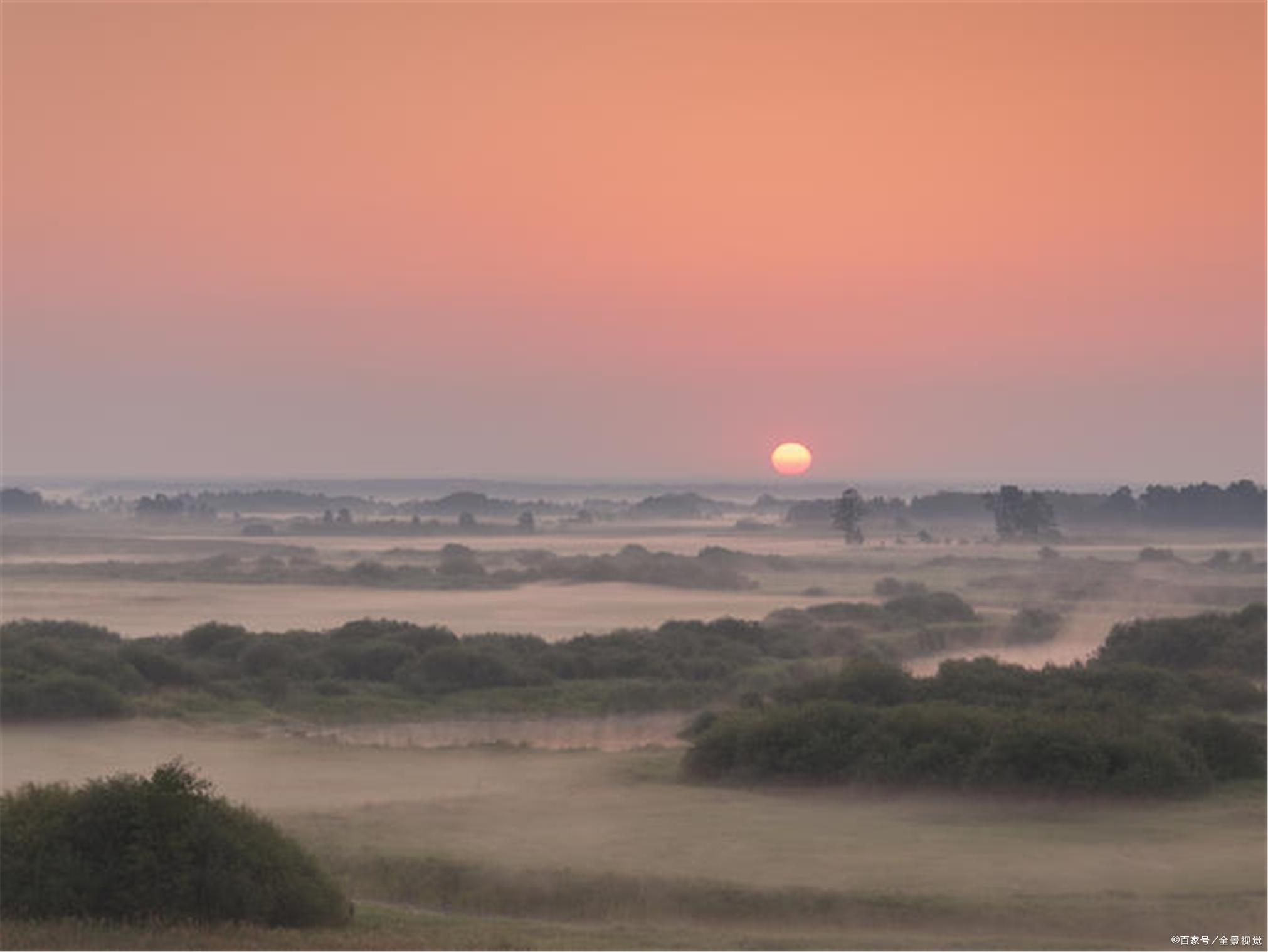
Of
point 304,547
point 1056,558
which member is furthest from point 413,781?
point 304,547

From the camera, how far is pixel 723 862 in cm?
2306

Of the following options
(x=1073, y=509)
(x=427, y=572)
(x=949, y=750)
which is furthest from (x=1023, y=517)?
(x=949, y=750)

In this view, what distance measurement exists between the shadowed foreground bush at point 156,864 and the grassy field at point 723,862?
90cm

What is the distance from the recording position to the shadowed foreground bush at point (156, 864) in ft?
60.2

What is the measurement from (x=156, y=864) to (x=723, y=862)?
305 inches

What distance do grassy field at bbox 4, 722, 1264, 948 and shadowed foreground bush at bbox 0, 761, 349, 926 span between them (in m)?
0.90

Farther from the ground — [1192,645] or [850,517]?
[850,517]

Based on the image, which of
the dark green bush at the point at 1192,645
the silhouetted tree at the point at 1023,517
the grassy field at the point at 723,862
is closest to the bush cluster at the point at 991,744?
the grassy field at the point at 723,862

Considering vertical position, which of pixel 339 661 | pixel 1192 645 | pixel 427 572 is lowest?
pixel 1192 645

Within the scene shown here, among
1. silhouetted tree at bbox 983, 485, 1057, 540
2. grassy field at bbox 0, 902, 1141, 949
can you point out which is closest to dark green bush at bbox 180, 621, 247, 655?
grassy field at bbox 0, 902, 1141, 949

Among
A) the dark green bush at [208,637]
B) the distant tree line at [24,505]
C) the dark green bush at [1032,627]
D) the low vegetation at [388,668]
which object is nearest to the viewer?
the low vegetation at [388,668]

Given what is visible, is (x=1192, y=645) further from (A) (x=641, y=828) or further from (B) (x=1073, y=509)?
(B) (x=1073, y=509)

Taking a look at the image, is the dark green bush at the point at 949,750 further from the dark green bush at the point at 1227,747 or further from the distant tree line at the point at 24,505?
the distant tree line at the point at 24,505

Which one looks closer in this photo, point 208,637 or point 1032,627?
point 208,637
